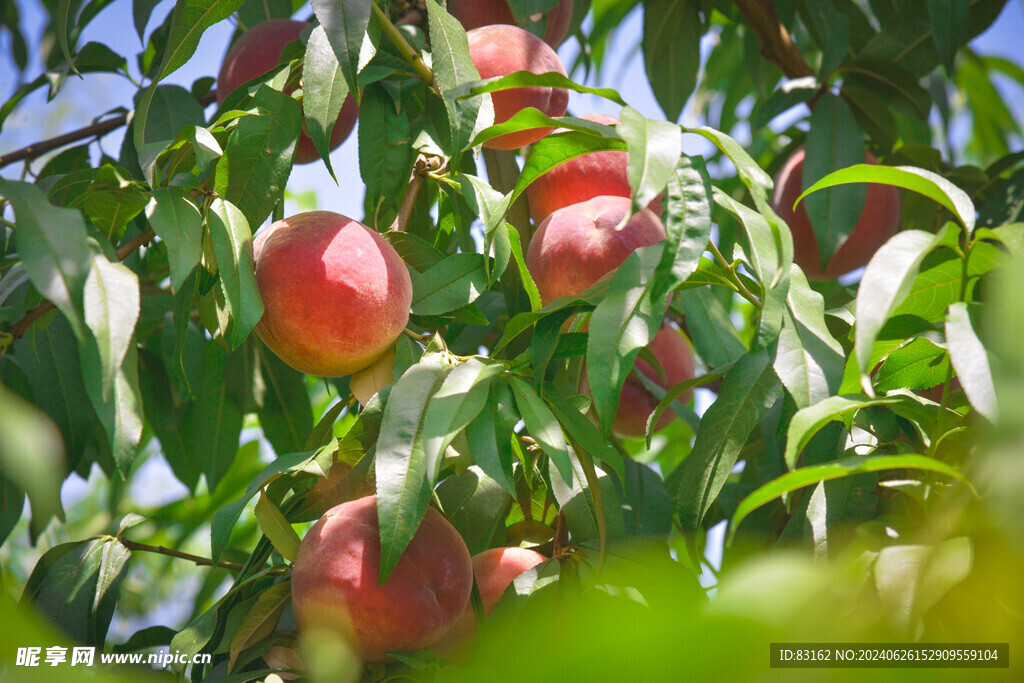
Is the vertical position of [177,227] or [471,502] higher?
[177,227]

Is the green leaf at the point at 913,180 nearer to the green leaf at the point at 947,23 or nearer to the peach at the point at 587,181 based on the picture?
the peach at the point at 587,181

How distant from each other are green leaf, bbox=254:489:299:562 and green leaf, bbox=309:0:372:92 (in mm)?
352

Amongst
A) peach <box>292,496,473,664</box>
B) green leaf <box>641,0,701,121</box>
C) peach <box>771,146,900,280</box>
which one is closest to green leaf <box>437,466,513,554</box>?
peach <box>292,496,473,664</box>

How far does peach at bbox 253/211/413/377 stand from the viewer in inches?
27.7

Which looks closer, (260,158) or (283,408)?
(260,158)

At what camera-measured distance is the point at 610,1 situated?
1894 mm

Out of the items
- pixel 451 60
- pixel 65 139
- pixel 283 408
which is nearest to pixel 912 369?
pixel 451 60

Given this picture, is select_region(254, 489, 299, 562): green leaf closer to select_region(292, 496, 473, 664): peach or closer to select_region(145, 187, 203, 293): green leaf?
select_region(292, 496, 473, 664): peach

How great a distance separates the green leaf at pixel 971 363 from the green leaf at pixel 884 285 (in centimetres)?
4

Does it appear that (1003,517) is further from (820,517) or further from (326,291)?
(326,291)

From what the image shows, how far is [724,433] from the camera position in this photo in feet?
2.20

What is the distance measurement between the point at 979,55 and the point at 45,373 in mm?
1960

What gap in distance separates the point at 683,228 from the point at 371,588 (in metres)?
0.35

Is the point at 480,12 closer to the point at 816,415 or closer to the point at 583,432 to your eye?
the point at 583,432
